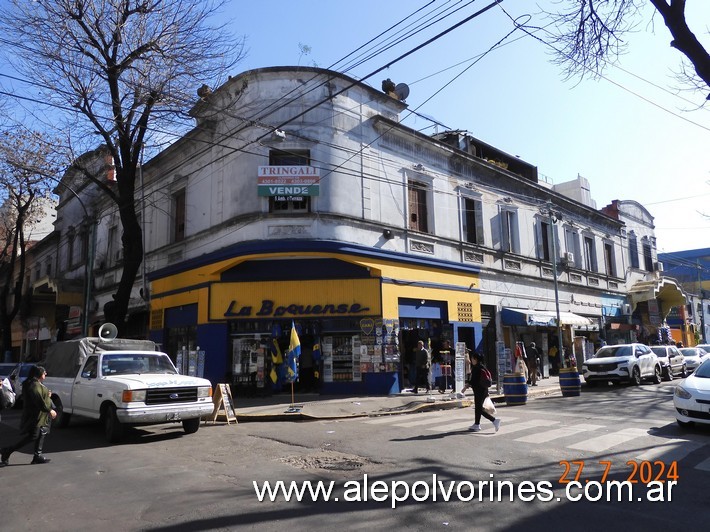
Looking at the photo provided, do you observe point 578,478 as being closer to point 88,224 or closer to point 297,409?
point 297,409

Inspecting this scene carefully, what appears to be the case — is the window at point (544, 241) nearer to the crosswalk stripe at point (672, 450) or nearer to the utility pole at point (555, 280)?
the utility pole at point (555, 280)

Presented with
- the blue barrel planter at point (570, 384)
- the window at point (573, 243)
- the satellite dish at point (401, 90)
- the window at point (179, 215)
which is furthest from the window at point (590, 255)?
the window at point (179, 215)

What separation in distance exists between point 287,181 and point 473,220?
9711 mm

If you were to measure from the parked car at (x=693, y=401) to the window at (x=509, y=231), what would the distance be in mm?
14757

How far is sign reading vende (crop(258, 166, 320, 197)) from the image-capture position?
17641mm

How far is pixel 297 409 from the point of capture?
46.2 feet

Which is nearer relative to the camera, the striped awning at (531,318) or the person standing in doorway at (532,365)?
the person standing in doorway at (532,365)

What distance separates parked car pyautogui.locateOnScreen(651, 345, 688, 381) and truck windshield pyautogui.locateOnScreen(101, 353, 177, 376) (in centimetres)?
2011

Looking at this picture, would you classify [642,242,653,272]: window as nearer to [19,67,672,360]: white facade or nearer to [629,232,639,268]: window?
[629,232,639,268]: window

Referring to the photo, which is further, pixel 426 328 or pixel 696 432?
pixel 426 328

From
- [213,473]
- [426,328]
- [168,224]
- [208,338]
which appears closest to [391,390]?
[426,328]

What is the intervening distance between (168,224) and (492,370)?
1576cm

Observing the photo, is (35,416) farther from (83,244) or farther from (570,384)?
(83,244)

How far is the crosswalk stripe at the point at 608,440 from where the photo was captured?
8.38 m
